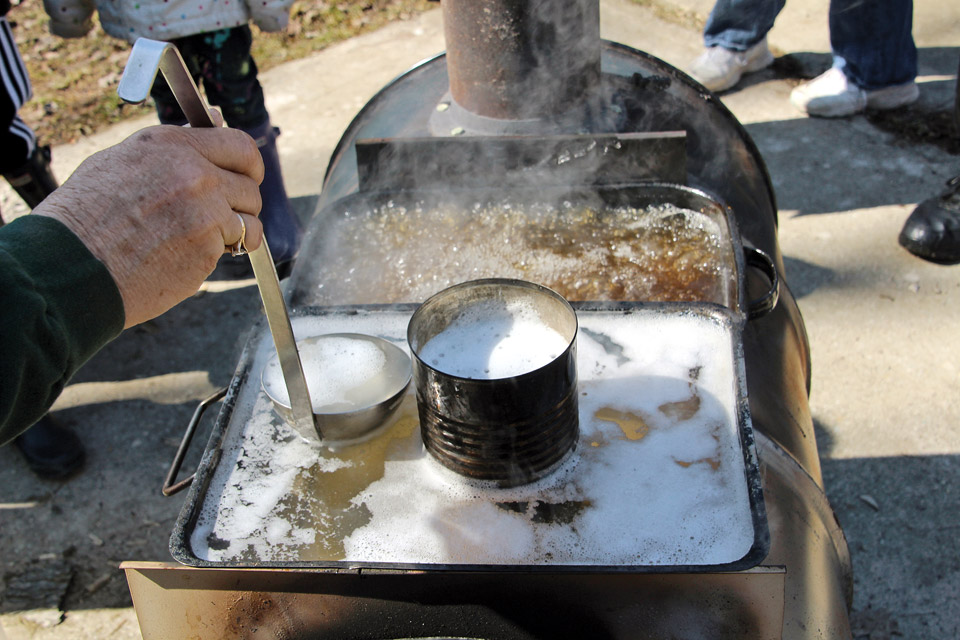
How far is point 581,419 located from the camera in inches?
60.9

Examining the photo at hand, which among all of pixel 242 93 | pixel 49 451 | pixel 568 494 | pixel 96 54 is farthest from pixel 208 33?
pixel 96 54

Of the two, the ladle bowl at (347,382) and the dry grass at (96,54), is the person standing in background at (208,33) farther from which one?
the dry grass at (96,54)

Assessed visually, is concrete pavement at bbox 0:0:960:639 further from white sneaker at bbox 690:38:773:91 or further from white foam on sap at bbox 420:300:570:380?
white foam on sap at bbox 420:300:570:380

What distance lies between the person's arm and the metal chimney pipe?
1243 millimetres

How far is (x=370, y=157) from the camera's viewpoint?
2.25m

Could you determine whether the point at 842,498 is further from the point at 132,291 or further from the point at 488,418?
the point at 132,291

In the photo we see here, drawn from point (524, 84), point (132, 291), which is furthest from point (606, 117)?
point (132, 291)

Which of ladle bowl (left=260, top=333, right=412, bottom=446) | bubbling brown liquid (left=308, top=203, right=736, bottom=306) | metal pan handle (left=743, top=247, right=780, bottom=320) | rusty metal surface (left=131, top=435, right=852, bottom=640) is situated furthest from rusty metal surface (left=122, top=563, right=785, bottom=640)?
bubbling brown liquid (left=308, top=203, right=736, bottom=306)

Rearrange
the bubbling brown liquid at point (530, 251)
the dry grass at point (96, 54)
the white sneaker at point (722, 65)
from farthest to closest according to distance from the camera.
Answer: the dry grass at point (96, 54) → the white sneaker at point (722, 65) → the bubbling brown liquid at point (530, 251)

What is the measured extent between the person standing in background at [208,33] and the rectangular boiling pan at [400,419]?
4.70 ft

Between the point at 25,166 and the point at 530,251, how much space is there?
2083mm

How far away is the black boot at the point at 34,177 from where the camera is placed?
2970mm

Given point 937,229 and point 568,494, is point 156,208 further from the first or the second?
point 937,229

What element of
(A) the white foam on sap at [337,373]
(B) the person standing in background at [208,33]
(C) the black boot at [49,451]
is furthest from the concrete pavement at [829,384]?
(A) the white foam on sap at [337,373]
